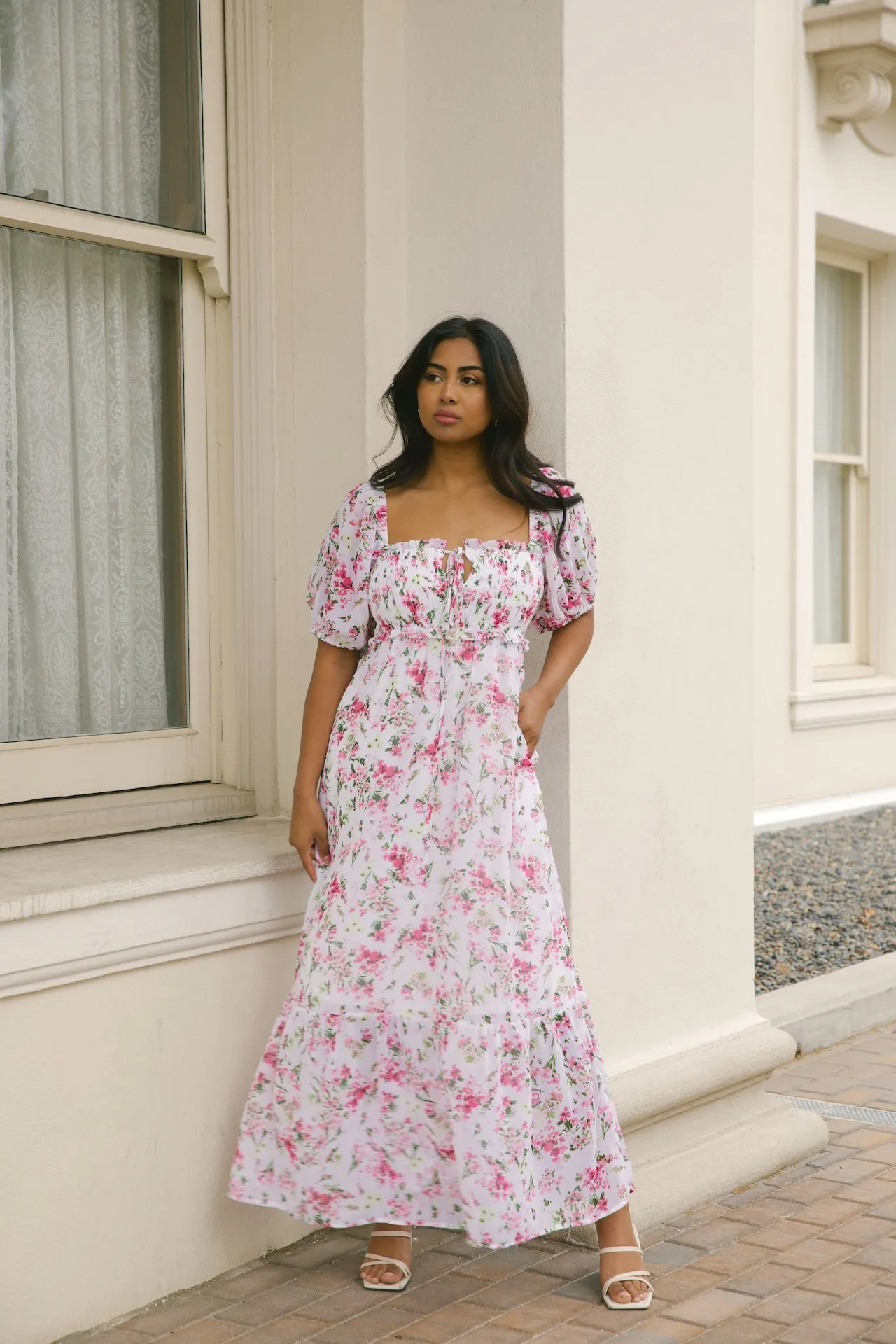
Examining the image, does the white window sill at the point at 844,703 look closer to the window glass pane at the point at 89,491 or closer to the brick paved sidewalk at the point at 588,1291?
the brick paved sidewalk at the point at 588,1291

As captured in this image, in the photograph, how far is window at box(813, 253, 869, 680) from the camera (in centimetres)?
851

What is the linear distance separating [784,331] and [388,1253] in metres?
5.62

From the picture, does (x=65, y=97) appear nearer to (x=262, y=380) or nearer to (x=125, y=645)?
(x=262, y=380)

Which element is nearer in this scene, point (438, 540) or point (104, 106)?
point (438, 540)

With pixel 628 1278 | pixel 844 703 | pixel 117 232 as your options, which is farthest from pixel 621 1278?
pixel 844 703

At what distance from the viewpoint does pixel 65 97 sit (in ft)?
10.5

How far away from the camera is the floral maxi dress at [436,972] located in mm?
2842

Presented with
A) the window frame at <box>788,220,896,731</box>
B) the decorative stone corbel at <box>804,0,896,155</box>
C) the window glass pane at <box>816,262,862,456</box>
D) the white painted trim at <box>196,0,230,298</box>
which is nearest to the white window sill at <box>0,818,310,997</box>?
the white painted trim at <box>196,0,230,298</box>

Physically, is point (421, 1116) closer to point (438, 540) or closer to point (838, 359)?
point (438, 540)

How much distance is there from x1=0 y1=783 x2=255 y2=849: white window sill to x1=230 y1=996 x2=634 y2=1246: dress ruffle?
1.82 ft

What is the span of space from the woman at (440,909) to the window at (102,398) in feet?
1.63

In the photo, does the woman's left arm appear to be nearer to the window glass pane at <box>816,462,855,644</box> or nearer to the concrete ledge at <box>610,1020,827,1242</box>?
the concrete ledge at <box>610,1020,827,1242</box>

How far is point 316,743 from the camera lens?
3064mm

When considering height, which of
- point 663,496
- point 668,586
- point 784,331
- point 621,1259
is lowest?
point 621,1259
